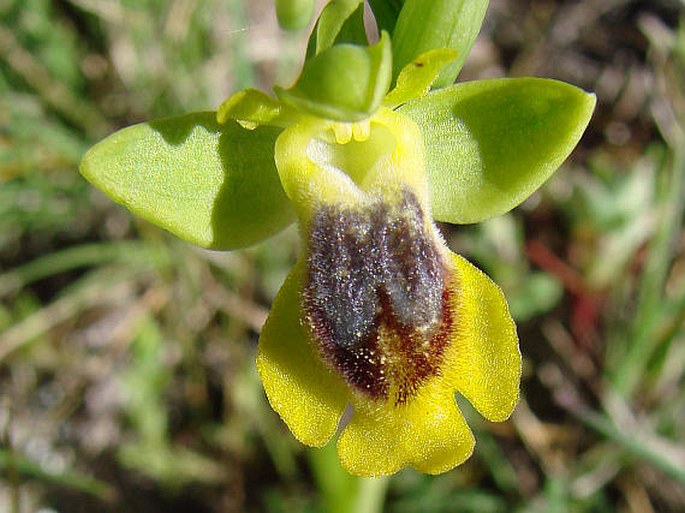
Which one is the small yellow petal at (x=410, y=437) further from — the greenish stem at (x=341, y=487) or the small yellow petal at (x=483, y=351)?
the greenish stem at (x=341, y=487)

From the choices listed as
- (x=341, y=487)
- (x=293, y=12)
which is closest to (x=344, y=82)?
(x=293, y=12)

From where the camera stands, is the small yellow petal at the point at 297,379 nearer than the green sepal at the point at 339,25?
No

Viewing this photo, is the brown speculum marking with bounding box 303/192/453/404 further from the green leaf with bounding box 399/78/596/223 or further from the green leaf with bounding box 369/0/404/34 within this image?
the green leaf with bounding box 369/0/404/34

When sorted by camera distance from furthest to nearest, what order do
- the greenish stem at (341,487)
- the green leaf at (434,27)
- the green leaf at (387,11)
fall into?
the greenish stem at (341,487), the green leaf at (387,11), the green leaf at (434,27)

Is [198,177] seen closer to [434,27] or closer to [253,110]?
[253,110]

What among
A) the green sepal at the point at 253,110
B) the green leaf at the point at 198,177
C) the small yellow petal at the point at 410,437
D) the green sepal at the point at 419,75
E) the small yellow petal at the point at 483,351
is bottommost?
the small yellow petal at the point at 410,437

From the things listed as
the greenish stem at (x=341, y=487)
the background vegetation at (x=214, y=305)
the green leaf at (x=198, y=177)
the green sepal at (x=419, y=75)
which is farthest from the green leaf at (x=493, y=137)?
the background vegetation at (x=214, y=305)

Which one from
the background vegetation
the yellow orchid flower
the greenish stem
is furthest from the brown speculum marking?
the background vegetation
